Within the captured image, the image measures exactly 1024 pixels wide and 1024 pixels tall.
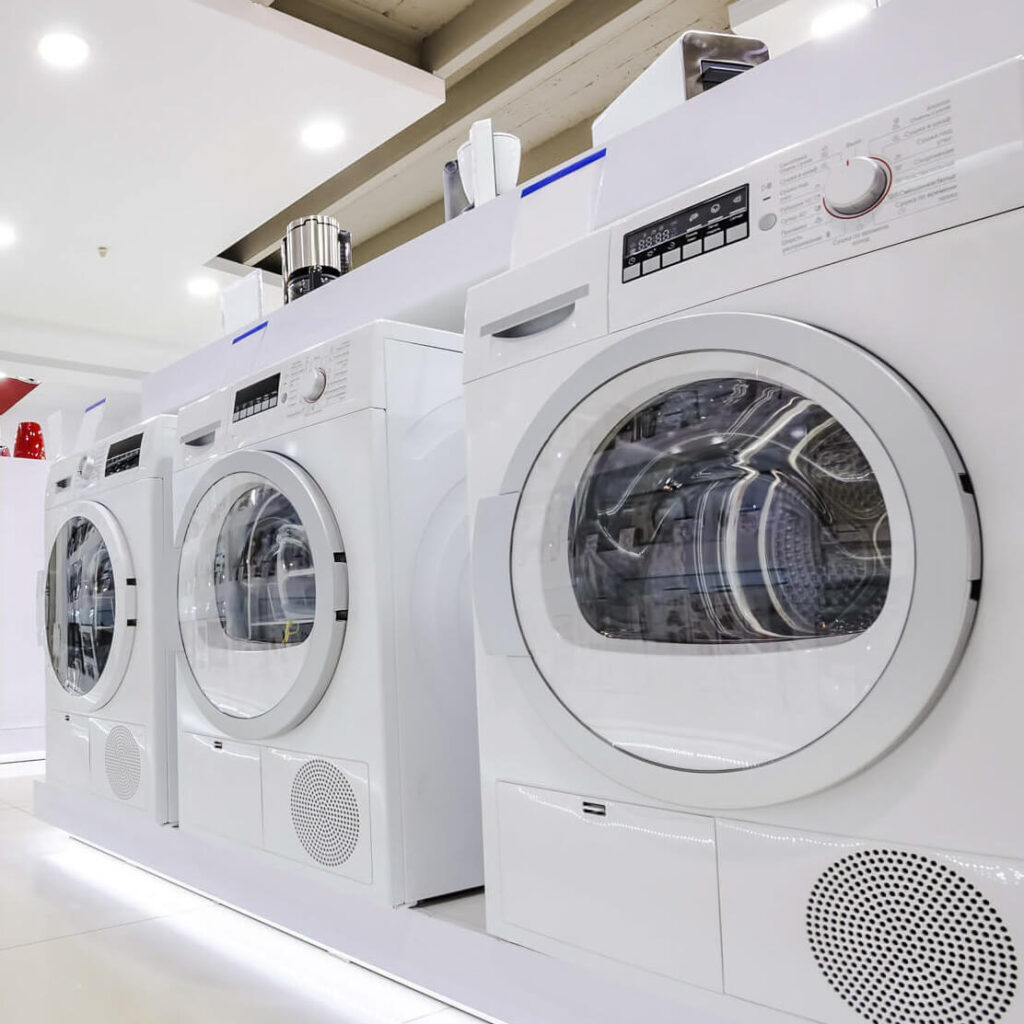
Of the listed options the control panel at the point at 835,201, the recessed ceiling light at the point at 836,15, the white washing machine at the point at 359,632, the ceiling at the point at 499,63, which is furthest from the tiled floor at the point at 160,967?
the ceiling at the point at 499,63

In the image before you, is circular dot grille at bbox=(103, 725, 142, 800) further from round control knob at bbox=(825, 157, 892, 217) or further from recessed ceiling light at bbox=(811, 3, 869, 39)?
recessed ceiling light at bbox=(811, 3, 869, 39)

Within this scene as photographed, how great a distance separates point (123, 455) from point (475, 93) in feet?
8.50

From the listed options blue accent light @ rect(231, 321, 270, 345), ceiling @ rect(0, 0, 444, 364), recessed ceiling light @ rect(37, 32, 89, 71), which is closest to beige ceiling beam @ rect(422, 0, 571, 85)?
ceiling @ rect(0, 0, 444, 364)

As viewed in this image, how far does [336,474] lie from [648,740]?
2.43 feet

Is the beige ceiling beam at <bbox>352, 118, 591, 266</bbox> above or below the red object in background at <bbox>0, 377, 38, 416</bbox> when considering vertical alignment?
above

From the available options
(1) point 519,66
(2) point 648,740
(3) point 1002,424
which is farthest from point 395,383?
(1) point 519,66

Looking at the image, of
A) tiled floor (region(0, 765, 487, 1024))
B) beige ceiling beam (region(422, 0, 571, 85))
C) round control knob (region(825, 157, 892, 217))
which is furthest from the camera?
beige ceiling beam (region(422, 0, 571, 85))

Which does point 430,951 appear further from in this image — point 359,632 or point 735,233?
point 735,233

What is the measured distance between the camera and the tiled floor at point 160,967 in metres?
1.39

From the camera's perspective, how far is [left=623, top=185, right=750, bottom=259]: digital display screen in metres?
1.02

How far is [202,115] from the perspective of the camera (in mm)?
3537

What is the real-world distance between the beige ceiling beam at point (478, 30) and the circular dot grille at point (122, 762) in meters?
2.81

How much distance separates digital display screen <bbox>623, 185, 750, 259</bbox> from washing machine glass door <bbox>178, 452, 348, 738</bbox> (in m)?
0.69

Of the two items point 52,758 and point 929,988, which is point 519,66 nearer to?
point 52,758
